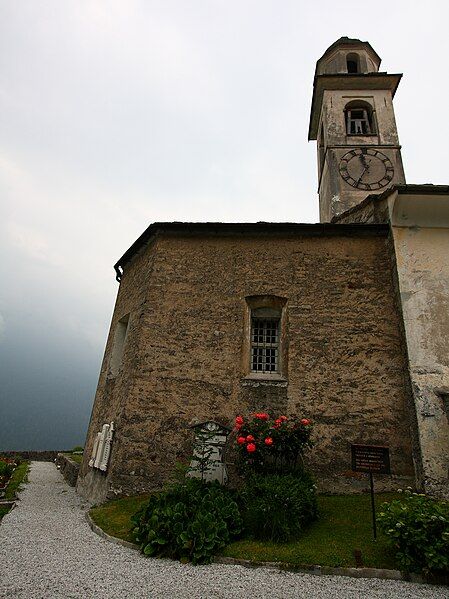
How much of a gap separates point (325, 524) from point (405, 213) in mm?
7356

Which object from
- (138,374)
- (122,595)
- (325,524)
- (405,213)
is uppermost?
(405,213)

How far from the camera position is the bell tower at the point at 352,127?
15.0m

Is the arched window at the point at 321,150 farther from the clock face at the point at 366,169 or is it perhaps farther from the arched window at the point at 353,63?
the arched window at the point at 353,63

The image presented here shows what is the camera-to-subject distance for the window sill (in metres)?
8.73

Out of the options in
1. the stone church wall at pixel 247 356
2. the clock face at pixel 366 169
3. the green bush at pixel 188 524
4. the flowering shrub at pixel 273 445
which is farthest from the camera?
the clock face at pixel 366 169

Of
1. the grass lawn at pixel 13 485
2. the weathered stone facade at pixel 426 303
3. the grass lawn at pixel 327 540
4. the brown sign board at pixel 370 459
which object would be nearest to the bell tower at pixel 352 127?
the weathered stone facade at pixel 426 303

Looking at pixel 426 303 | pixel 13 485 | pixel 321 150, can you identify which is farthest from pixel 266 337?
pixel 321 150

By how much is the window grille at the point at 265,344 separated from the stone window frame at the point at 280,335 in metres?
0.12

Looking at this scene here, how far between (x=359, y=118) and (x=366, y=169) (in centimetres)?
387

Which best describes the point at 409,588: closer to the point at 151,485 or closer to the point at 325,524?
the point at 325,524

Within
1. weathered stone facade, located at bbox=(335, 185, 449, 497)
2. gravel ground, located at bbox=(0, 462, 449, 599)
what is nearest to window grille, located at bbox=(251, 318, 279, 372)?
weathered stone facade, located at bbox=(335, 185, 449, 497)

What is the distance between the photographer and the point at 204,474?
781 cm

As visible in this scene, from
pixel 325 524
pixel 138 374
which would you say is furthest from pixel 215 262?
pixel 325 524

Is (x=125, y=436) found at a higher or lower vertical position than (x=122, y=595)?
higher
